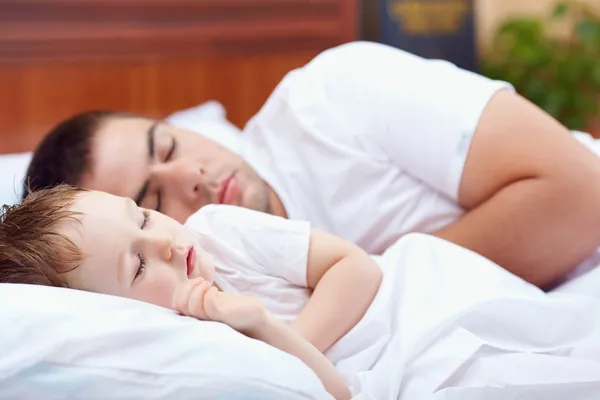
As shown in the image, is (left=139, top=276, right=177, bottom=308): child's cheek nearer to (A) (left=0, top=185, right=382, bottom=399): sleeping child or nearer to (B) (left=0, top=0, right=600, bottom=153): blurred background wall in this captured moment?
(A) (left=0, top=185, right=382, bottom=399): sleeping child

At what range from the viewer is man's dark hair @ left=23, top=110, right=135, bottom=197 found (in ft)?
4.26

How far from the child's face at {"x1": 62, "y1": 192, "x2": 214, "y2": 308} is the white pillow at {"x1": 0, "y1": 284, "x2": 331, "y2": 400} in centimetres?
11

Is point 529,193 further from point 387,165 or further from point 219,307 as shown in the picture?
point 219,307

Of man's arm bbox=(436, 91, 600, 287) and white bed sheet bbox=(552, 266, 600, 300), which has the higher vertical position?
man's arm bbox=(436, 91, 600, 287)

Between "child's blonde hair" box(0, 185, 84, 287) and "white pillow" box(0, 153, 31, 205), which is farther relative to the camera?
"white pillow" box(0, 153, 31, 205)

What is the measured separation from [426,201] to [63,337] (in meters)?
0.84

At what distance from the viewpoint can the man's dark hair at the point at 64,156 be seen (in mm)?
1299

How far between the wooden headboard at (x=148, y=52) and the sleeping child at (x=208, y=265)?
48.9 inches

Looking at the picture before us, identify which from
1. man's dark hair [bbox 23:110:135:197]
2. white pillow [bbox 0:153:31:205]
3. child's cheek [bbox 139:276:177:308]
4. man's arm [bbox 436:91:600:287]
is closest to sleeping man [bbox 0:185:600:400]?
child's cheek [bbox 139:276:177:308]

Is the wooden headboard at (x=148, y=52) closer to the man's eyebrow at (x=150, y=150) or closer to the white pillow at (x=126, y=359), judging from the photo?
the man's eyebrow at (x=150, y=150)

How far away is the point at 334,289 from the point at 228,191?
1.33 ft

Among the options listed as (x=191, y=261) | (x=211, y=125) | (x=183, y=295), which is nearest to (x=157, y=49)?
(x=211, y=125)

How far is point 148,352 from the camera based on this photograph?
2.39ft

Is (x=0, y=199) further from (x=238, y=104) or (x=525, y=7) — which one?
(x=525, y=7)
